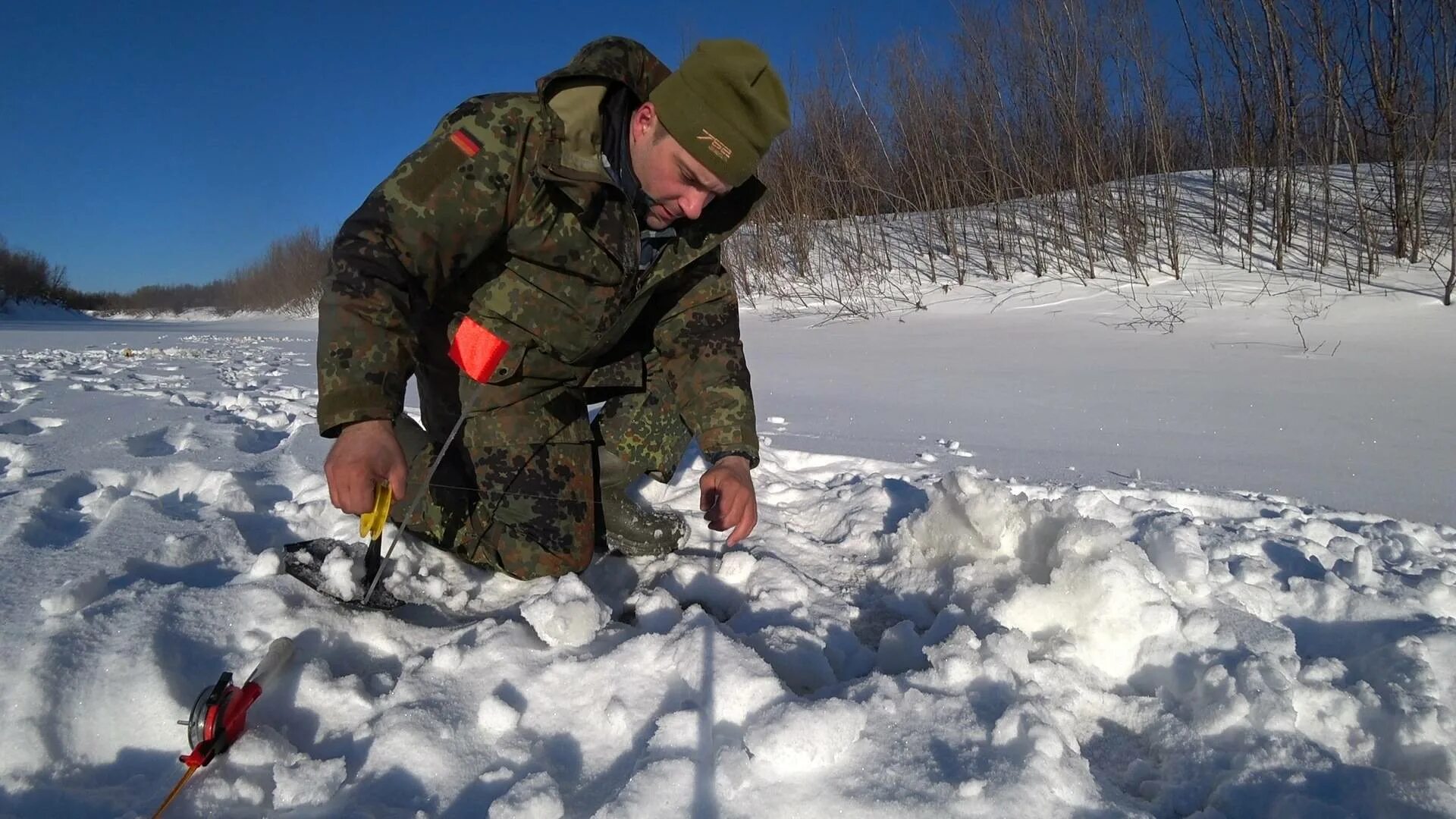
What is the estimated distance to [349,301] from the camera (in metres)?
1.30

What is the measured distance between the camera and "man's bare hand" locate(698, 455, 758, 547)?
155cm

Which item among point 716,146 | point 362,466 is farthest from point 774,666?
point 716,146

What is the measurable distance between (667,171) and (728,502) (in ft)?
2.37

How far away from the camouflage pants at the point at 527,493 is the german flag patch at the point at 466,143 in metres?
0.65

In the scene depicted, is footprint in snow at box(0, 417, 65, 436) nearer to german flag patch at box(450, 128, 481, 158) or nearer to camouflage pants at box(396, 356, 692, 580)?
camouflage pants at box(396, 356, 692, 580)

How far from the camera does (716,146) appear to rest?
150 centimetres

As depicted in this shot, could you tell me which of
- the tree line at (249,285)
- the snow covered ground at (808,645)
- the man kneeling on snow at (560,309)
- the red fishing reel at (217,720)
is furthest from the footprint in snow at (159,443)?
the tree line at (249,285)

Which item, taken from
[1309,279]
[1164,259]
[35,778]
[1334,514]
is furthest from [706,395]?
[1164,259]

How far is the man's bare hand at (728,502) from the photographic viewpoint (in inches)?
61.2

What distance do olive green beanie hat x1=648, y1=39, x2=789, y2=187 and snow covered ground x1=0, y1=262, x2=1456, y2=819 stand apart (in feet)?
2.84

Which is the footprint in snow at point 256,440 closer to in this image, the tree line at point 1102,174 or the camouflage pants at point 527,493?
the camouflage pants at point 527,493

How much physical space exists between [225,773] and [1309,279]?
6.63 meters

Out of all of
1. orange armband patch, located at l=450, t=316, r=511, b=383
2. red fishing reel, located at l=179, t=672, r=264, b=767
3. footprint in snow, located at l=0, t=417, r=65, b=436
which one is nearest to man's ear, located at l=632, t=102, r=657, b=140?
orange armband patch, located at l=450, t=316, r=511, b=383

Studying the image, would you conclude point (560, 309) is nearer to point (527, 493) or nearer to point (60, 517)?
point (527, 493)
